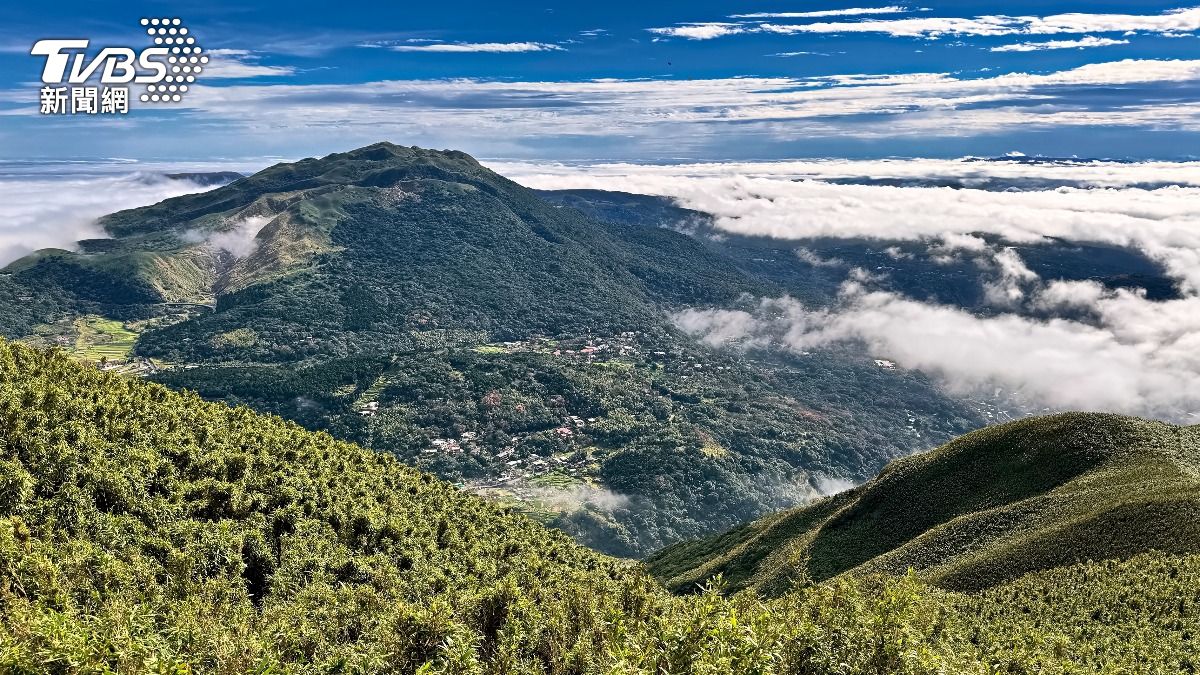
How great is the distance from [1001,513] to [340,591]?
106m

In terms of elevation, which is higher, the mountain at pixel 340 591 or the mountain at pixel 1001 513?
the mountain at pixel 340 591

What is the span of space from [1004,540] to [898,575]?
1655 cm

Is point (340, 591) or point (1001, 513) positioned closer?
point (340, 591)

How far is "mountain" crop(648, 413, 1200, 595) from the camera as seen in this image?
304 feet

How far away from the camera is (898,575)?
346 ft

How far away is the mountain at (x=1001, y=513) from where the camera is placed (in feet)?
304

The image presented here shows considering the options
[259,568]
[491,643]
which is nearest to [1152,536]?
[491,643]

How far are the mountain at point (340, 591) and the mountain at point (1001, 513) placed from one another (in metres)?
7.93

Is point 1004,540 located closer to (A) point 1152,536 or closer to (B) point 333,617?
(A) point 1152,536

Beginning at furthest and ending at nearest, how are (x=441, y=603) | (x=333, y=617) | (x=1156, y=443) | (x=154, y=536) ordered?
(x=1156, y=443), (x=154, y=536), (x=333, y=617), (x=441, y=603)

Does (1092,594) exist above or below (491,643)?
below

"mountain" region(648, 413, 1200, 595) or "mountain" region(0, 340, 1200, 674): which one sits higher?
"mountain" region(0, 340, 1200, 674)

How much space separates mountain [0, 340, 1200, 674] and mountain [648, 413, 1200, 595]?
7926 millimetres

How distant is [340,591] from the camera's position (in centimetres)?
5791
